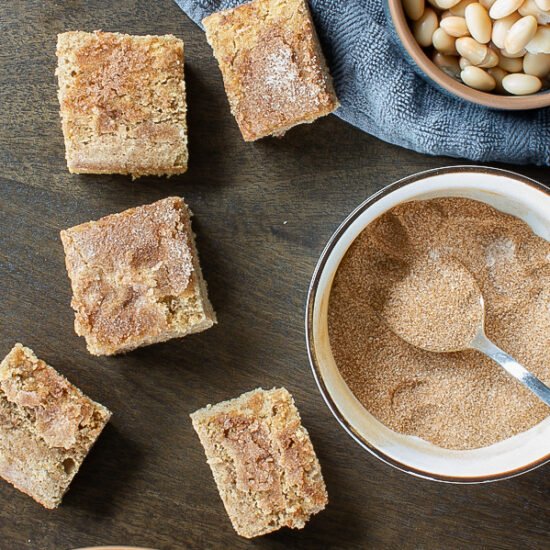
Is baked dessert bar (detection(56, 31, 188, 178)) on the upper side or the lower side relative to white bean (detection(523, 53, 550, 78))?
lower

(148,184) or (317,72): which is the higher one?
(317,72)

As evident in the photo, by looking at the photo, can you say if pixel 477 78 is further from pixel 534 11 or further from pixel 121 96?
pixel 121 96

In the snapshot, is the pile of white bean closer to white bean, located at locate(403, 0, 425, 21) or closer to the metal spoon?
white bean, located at locate(403, 0, 425, 21)

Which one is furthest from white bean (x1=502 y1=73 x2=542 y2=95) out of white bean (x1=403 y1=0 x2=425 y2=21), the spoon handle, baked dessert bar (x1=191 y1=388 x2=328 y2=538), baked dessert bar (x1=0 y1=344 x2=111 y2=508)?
baked dessert bar (x1=0 y1=344 x2=111 y2=508)

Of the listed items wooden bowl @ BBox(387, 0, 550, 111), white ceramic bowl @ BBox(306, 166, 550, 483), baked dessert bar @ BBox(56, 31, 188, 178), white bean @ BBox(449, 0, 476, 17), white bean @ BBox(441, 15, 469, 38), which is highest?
white bean @ BBox(449, 0, 476, 17)

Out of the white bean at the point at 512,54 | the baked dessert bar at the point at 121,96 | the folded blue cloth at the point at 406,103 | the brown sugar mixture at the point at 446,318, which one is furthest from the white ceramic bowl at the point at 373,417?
the baked dessert bar at the point at 121,96

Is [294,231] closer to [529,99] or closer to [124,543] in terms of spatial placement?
[529,99]

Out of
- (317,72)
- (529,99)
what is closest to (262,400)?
(317,72)
